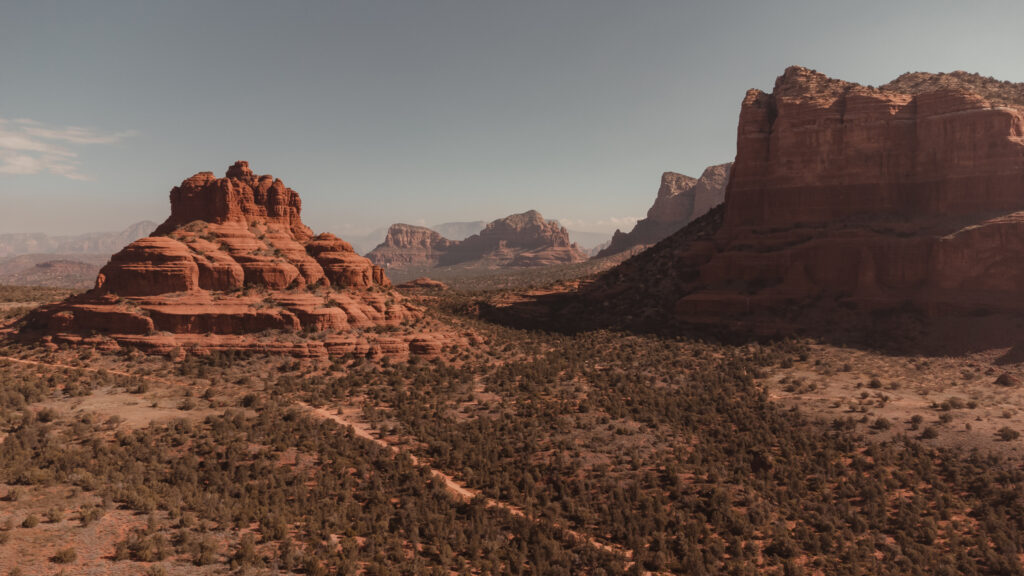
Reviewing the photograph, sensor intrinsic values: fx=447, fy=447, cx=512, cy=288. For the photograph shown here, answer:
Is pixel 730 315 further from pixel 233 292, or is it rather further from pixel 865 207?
pixel 233 292

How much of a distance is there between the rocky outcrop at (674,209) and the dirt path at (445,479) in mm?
148106

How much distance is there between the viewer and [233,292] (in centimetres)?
3728

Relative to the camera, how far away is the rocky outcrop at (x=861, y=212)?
40469 mm

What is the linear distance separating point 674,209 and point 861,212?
135697 mm

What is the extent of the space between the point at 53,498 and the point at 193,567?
687 cm

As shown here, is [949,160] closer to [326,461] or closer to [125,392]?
[326,461]

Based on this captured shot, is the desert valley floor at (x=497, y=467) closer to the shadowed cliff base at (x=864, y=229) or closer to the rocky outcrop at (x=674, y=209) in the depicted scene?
the shadowed cliff base at (x=864, y=229)

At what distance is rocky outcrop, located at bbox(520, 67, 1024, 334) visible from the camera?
40469 mm

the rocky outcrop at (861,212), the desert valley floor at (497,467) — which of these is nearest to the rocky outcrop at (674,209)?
the rocky outcrop at (861,212)

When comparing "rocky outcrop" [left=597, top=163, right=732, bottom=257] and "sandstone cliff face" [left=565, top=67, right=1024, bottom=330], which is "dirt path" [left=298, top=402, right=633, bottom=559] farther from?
"rocky outcrop" [left=597, top=163, right=732, bottom=257]

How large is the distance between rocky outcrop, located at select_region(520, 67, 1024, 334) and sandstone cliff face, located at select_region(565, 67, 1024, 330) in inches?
4.4

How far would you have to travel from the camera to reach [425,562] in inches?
611

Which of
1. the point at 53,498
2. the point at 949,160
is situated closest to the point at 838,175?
the point at 949,160

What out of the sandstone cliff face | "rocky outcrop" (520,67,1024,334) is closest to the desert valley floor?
"rocky outcrop" (520,67,1024,334)
